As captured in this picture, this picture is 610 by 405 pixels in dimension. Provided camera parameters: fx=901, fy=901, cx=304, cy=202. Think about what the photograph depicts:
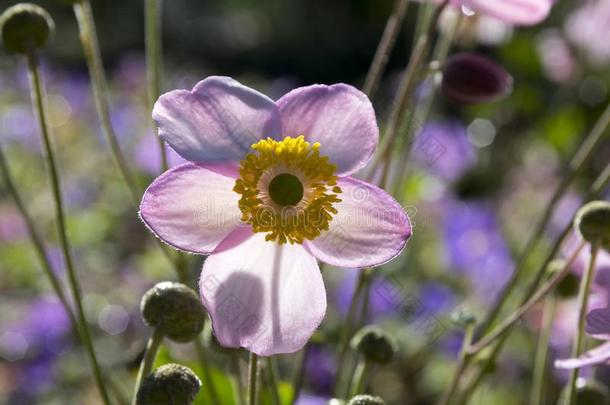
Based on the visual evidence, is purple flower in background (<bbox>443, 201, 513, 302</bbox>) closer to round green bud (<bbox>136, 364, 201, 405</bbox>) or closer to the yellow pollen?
the yellow pollen

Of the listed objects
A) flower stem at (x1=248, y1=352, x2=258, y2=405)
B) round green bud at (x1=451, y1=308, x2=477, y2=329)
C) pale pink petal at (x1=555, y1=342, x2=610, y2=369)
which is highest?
pale pink petal at (x1=555, y1=342, x2=610, y2=369)

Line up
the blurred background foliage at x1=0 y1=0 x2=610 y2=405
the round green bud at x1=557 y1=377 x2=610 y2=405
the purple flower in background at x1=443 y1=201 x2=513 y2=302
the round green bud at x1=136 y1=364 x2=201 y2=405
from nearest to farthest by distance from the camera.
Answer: the round green bud at x1=136 y1=364 x2=201 y2=405 < the round green bud at x1=557 y1=377 x2=610 y2=405 < the blurred background foliage at x1=0 y1=0 x2=610 y2=405 < the purple flower in background at x1=443 y1=201 x2=513 y2=302

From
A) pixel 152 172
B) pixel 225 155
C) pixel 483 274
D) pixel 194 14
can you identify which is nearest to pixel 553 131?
pixel 483 274

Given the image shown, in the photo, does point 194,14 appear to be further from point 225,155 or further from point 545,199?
point 225,155

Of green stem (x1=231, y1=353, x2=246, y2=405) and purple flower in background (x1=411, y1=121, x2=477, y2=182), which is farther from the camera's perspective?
purple flower in background (x1=411, y1=121, x2=477, y2=182)

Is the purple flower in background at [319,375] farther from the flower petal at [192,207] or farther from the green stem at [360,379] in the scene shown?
the flower petal at [192,207]

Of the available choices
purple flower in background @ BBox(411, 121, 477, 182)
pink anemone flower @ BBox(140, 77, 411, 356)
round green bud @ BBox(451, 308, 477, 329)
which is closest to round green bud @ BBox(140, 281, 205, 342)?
pink anemone flower @ BBox(140, 77, 411, 356)

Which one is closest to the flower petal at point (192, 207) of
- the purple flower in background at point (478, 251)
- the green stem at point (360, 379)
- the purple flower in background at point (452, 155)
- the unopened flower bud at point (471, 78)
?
the green stem at point (360, 379)
